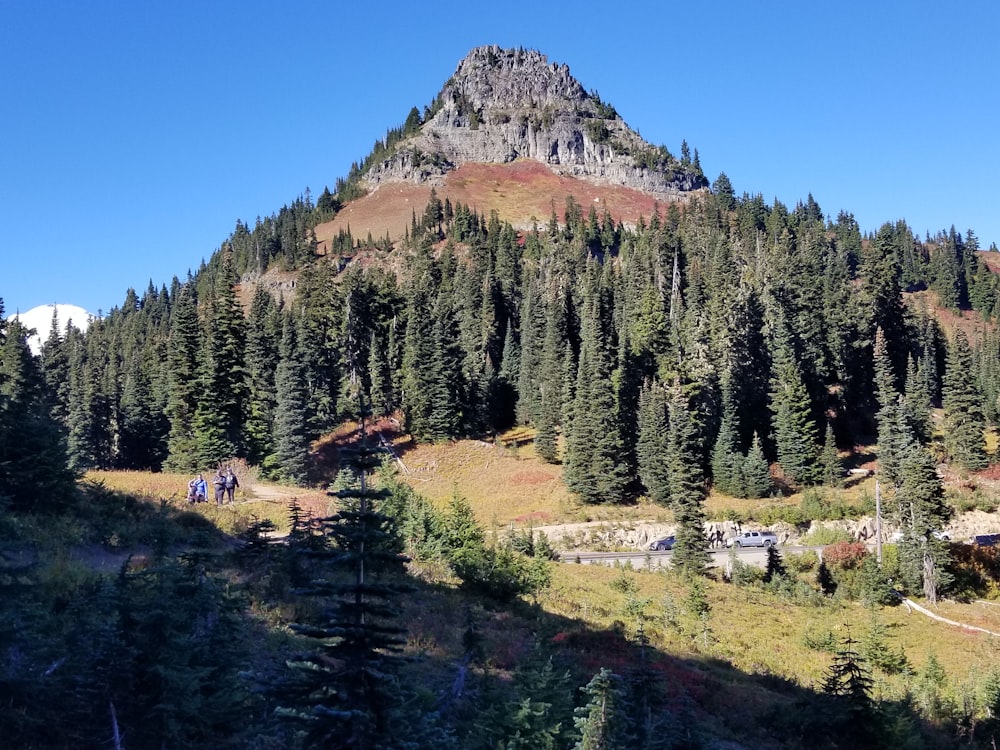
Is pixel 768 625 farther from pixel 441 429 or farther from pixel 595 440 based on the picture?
pixel 441 429

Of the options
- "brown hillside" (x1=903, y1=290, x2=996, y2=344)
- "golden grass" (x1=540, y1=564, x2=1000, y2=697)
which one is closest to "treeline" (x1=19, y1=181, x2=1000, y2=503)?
"golden grass" (x1=540, y1=564, x2=1000, y2=697)

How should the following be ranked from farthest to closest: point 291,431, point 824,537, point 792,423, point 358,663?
point 792,423, point 291,431, point 824,537, point 358,663

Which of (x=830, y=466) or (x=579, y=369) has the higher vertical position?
(x=579, y=369)

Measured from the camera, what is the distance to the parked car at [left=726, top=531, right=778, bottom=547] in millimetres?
46531

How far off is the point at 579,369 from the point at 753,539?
2274cm

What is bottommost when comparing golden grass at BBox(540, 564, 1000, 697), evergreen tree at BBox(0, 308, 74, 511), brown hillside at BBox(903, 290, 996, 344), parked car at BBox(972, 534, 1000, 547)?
golden grass at BBox(540, 564, 1000, 697)

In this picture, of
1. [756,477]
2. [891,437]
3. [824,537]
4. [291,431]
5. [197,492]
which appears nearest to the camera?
[197,492]

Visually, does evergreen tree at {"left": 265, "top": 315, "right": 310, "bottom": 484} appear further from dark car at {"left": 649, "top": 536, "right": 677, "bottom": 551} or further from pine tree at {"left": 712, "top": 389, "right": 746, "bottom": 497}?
pine tree at {"left": 712, "top": 389, "right": 746, "bottom": 497}

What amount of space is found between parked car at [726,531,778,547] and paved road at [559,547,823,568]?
2.25 feet

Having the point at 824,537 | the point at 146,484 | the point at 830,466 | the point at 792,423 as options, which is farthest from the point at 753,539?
the point at 146,484

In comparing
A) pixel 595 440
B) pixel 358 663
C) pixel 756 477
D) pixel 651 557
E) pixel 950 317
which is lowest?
pixel 651 557

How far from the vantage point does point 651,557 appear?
4294 centimetres

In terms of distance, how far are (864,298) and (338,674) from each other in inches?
3383

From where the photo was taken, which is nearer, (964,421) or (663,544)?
(663,544)
